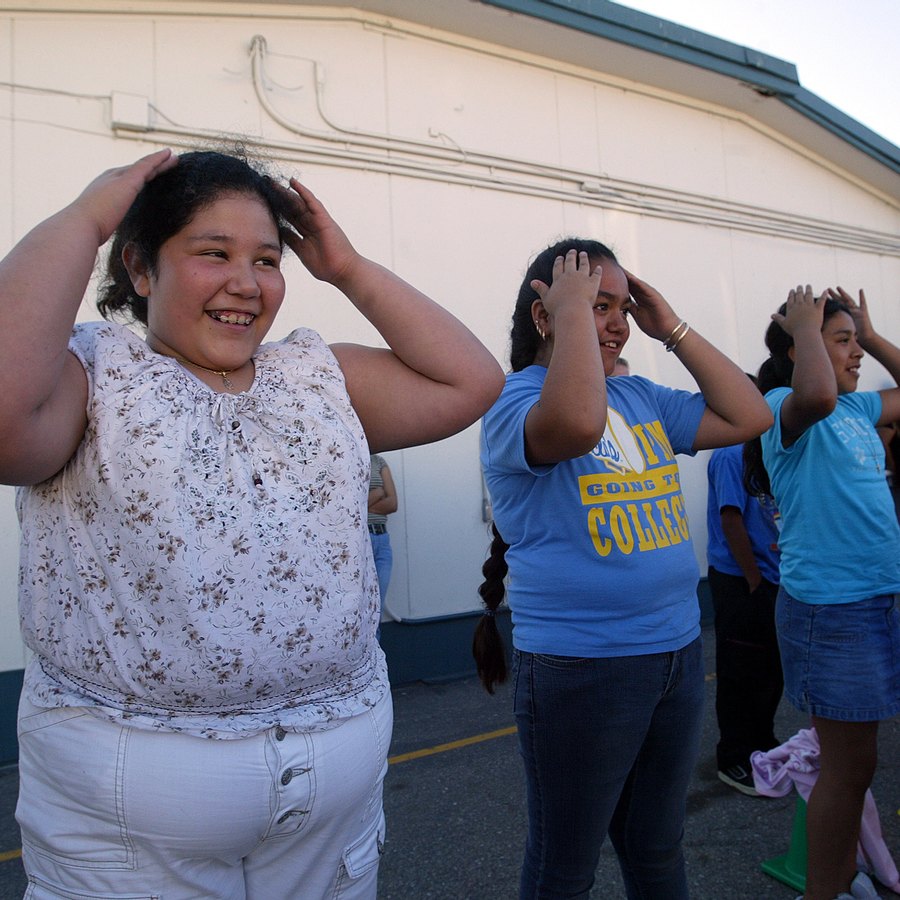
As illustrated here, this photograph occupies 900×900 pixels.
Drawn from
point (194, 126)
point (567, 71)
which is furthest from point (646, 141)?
point (194, 126)

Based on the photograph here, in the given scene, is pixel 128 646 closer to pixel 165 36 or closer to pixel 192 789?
pixel 192 789

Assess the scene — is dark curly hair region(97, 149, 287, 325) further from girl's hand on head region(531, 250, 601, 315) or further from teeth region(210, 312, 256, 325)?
girl's hand on head region(531, 250, 601, 315)

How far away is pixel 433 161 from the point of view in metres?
5.73

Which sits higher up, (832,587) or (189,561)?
(189,561)

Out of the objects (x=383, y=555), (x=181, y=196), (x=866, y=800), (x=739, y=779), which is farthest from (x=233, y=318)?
(x=383, y=555)

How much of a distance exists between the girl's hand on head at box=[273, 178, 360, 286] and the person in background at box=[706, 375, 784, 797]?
2.68m

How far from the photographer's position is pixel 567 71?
21.1 feet

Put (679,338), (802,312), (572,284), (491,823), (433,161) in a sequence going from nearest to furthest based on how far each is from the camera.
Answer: (572,284) → (679,338) → (802,312) → (491,823) → (433,161)

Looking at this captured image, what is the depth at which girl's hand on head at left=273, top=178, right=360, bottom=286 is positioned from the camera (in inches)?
55.6

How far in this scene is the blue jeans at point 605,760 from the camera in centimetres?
174

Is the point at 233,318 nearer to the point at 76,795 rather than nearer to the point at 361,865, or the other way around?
the point at 76,795

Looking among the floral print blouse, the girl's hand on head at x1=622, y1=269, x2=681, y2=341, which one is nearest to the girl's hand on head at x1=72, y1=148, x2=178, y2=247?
the floral print blouse

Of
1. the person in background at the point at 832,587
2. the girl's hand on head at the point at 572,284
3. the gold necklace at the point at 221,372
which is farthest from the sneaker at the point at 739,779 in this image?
the gold necklace at the point at 221,372

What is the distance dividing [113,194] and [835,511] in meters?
2.11
